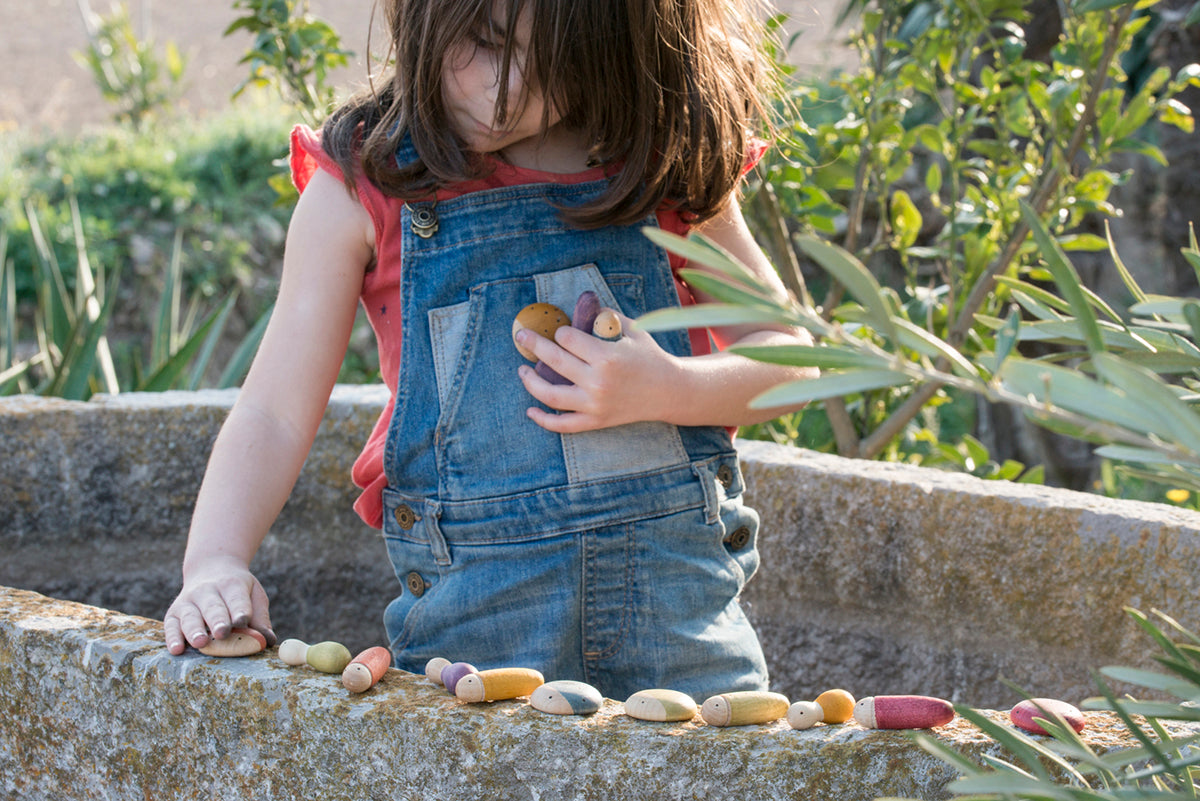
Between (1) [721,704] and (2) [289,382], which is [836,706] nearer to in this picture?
(1) [721,704]

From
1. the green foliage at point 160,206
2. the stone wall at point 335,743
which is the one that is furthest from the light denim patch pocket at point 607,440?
the green foliage at point 160,206

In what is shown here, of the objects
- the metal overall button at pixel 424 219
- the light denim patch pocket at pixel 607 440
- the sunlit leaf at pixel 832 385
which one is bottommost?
the light denim patch pocket at pixel 607 440

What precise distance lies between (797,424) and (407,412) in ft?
3.86

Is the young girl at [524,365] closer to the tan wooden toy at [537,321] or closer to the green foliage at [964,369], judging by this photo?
the tan wooden toy at [537,321]

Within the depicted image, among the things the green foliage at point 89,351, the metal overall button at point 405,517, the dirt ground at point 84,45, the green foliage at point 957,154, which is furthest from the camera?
the dirt ground at point 84,45

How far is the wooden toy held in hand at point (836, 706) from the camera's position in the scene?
0.77m

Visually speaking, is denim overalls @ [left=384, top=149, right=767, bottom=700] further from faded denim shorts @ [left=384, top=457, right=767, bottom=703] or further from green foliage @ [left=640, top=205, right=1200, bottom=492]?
green foliage @ [left=640, top=205, right=1200, bottom=492]

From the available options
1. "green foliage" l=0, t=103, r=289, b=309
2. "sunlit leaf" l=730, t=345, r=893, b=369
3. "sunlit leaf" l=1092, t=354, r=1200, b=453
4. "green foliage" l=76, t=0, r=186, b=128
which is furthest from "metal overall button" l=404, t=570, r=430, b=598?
"green foliage" l=76, t=0, r=186, b=128

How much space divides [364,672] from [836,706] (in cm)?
34

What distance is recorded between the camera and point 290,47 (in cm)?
181

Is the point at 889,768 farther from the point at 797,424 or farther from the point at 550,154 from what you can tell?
the point at 797,424

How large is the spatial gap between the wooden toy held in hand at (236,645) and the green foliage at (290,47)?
3.70 feet

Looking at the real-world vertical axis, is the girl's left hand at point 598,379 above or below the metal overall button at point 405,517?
above

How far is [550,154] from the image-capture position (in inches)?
45.7
